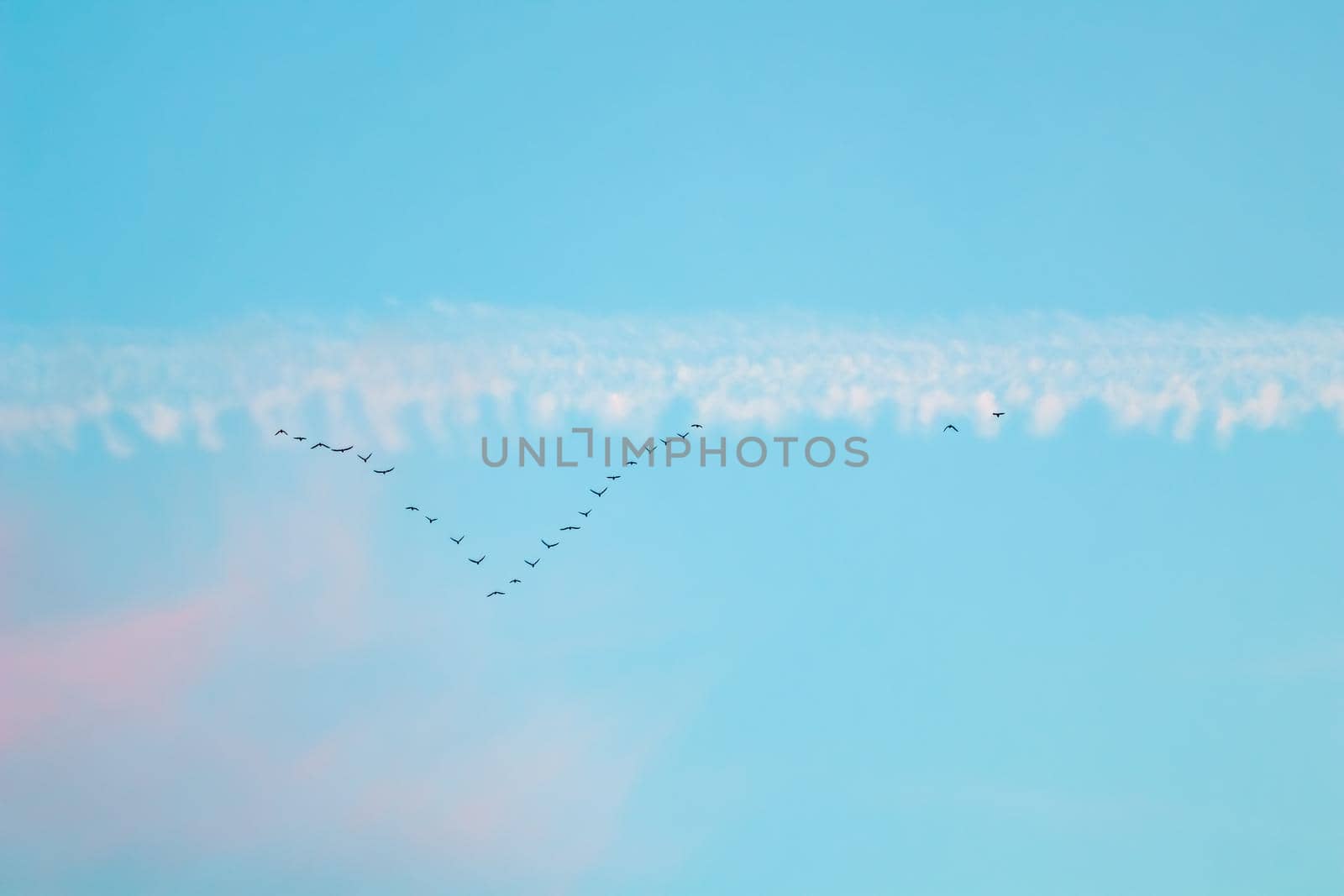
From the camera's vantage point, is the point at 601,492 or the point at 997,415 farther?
the point at 601,492

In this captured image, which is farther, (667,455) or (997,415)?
(667,455)

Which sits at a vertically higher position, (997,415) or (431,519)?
(997,415)

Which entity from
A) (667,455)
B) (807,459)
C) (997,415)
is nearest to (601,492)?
(667,455)

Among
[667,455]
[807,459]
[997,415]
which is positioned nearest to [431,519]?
[667,455]

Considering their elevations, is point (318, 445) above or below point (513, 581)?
above

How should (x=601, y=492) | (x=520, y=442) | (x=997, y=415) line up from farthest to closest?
(x=601, y=492) → (x=520, y=442) → (x=997, y=415)

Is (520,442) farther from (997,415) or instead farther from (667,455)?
(997,415)

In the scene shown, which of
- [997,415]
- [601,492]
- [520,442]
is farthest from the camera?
[601,492]

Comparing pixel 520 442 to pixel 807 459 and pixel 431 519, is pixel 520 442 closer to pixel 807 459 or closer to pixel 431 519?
pixel 431 519
